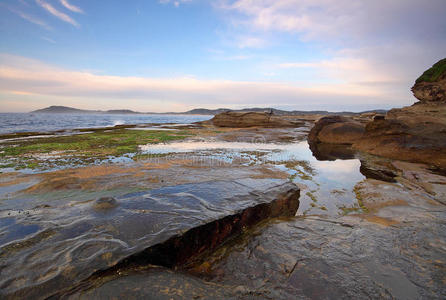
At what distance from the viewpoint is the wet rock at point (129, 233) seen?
1890mm

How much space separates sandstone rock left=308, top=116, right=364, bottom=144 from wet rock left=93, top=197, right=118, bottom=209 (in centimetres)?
1524

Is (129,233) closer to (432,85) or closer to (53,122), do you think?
(432,85)

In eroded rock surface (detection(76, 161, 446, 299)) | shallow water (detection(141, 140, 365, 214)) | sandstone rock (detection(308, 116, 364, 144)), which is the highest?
sandstone rock (detection(308, 116, 364, 144))

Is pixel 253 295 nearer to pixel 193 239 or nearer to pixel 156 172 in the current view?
pixel 193 239

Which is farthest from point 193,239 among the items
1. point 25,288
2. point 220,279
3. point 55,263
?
point 25,288

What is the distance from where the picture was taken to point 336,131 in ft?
49.9

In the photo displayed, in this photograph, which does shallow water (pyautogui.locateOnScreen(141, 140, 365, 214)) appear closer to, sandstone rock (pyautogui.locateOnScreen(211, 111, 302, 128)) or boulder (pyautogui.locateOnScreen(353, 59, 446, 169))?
boulder (pyautogui.locateOnScreen(353, 59, 446, 169))

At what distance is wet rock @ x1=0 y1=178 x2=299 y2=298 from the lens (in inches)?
74.4

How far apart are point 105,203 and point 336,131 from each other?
51.7 feet

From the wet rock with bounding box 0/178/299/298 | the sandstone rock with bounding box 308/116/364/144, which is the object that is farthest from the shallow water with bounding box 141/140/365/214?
the sandstone rock with bounding box 308/116/364/144

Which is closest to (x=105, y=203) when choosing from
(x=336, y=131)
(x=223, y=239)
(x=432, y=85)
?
(x=223, y=239)

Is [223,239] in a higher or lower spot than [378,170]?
higher

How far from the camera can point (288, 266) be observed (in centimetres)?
242

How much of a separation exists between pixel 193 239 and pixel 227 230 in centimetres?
61
